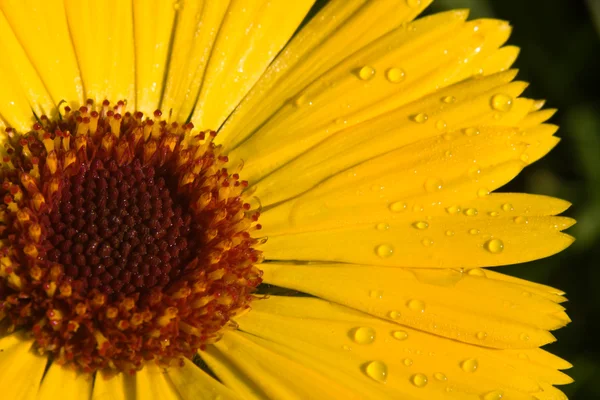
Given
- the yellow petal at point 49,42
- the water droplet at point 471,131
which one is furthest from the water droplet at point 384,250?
the yellow petal at point 49,42

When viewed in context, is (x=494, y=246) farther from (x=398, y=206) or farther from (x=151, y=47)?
(x=151, y=47)

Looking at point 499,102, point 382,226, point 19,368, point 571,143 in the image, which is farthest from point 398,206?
point 571,143

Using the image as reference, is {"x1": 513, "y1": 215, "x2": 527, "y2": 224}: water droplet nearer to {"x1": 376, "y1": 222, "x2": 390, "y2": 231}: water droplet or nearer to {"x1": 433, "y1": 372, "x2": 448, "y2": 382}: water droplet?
{"x1": 376, "y1": 222, "x2": 390, "y2": 231}: water droplet

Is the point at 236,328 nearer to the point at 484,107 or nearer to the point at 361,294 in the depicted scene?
the point at 361,294

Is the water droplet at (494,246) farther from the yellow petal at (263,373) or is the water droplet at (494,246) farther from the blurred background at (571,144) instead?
the blurred background at (571,144)

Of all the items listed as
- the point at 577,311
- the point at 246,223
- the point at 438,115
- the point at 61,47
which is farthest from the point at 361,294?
the point at 577,311

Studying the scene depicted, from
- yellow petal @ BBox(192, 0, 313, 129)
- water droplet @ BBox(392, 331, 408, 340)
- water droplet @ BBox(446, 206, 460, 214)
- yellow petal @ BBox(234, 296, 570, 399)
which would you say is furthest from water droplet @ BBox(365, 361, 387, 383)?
yellow petal @ BBox(192, 0, 313, 129)
